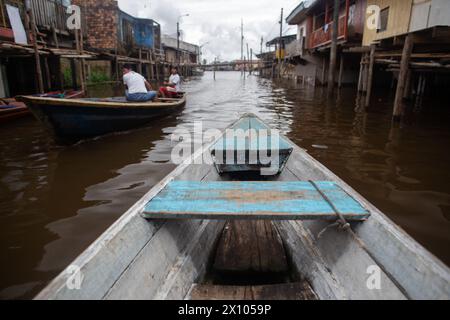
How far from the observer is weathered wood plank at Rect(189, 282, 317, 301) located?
200 cm

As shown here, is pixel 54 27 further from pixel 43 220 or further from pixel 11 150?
pixel 43 220

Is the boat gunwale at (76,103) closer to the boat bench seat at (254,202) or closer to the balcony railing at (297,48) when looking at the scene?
the boat bench seat at (254,202)

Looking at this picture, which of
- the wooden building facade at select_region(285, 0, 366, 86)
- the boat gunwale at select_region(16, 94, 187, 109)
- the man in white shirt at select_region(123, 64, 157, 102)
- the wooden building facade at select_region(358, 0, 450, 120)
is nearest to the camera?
the boat gunwale at select_region(16, 94, 187, 109)

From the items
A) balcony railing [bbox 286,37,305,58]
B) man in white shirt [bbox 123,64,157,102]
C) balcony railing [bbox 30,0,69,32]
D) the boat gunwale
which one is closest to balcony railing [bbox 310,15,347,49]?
balcony railing [bbox 286,37,305,58]

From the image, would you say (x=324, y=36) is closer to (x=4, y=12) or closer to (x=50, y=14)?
(x=50, y=14)

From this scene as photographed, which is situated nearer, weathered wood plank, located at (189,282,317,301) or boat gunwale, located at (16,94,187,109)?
weathered wood plank, located at (189,282,317,301)

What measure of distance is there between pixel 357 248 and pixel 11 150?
270 inches

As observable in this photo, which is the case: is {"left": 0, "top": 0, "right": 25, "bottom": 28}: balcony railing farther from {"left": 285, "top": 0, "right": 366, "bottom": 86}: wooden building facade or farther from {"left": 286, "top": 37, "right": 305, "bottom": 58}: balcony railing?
{"left": 286, "top": 37, "right": 305, "bottom": 58}: balcony railing

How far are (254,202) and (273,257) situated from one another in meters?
0.62

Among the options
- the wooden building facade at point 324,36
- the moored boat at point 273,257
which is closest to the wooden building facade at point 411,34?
the wooden building facade at point 324,36

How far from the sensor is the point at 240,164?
4.18 meters

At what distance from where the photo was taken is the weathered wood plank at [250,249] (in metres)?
2.54

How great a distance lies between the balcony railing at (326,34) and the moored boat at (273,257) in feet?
46.5
